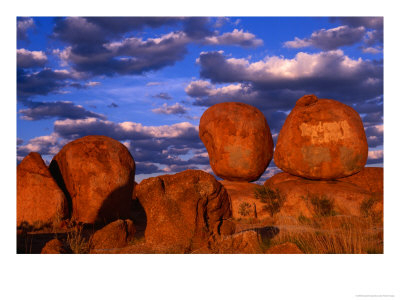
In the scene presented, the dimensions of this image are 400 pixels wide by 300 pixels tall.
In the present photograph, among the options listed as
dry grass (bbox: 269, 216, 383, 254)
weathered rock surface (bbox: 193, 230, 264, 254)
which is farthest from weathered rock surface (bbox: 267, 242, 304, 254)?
dry grass (bbox: 269, 216, 383, 254)

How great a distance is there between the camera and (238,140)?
14336 millimetres

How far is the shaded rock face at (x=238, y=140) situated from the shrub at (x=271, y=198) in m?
1.40

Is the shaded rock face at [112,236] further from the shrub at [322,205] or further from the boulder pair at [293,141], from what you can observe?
the boulder pair at [293,141]

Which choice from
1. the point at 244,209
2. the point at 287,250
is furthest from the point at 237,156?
the point at 287,250

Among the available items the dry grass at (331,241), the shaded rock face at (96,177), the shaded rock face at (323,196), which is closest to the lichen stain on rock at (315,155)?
the shaded rock face at (323,196)

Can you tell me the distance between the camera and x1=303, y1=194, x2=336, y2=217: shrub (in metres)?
12.4

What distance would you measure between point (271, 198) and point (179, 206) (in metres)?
6.18

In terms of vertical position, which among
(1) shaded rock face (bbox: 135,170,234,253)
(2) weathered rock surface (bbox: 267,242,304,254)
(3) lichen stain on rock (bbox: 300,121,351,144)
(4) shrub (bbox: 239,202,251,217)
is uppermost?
(3) lichen stain on rock (bbox: 300,121,351,144)

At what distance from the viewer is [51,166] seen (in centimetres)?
1209

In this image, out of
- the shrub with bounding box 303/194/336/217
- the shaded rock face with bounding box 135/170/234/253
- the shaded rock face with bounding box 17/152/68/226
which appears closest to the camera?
the shaded rock face with bounding box 135/170/234/253

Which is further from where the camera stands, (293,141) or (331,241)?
(293,141)

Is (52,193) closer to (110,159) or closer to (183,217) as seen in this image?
(110,159)

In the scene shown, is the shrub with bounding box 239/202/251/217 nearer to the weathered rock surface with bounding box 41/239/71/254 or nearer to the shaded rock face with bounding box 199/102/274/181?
the shaded rock face with bounding box 199/102/274/181

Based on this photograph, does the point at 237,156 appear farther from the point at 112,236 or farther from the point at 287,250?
the point at 287,250
